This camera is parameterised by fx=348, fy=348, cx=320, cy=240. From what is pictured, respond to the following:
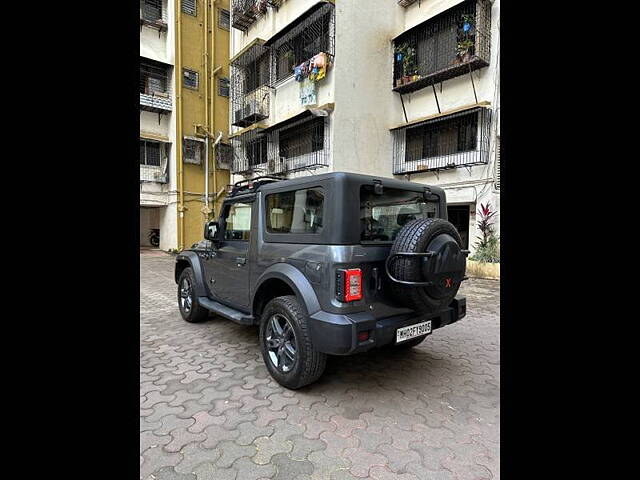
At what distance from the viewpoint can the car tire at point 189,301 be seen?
4853 mm

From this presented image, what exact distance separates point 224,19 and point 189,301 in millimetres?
16688

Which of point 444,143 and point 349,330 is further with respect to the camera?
point 444,143

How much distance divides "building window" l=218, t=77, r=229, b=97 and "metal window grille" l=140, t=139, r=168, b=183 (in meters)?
3.73

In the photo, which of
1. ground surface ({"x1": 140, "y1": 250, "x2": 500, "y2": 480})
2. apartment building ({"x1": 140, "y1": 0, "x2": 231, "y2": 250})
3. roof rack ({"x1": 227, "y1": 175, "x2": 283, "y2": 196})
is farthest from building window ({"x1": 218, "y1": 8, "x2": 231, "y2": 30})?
ground surface ({"x1": 140, "y1": 250, "x2": 500, "y2": 480})

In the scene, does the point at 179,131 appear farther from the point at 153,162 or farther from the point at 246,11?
the point at 246,11

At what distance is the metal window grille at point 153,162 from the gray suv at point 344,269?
14.1m

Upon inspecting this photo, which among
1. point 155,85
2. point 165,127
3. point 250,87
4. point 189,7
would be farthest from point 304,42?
point 165,127

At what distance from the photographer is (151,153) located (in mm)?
15969

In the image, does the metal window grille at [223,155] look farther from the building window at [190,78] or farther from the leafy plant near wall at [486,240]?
Result: the leafy plant near wall at [486,240]

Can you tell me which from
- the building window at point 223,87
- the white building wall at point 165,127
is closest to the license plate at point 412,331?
the white building wall at point 165,127
